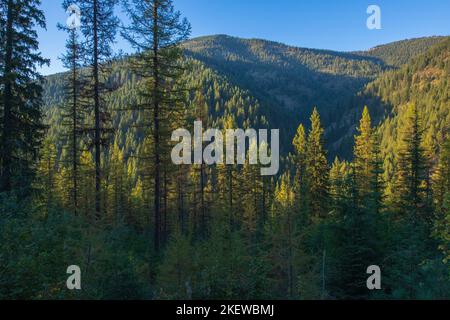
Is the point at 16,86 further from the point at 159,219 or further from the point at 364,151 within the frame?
the point at 364,151

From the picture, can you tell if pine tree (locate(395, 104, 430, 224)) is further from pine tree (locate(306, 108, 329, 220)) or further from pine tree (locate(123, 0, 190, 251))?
pine tree (locate(123, 0, 190, 251))

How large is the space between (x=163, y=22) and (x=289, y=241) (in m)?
11.9

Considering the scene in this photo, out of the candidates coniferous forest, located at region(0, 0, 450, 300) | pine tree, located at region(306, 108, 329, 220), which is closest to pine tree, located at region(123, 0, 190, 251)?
coniferous forest, located at region(0, 0, 450, 300)

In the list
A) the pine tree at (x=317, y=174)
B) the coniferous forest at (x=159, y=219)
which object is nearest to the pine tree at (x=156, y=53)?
the coniferous forest at (x=159, y=219)

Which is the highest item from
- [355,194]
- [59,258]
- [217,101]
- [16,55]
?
[217,101]

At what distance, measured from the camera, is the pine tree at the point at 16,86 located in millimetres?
15719

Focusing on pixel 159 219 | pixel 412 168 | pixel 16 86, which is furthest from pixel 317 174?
pixel 16 86

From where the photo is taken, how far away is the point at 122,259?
30.4 feet

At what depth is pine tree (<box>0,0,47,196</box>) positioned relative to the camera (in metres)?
15.7

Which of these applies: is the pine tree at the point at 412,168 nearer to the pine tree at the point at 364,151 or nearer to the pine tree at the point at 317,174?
the pine tree at the point at 364,151

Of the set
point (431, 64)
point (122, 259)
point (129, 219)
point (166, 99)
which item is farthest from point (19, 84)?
point (431, 64)

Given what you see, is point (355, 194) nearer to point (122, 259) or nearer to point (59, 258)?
point (122, 259)
